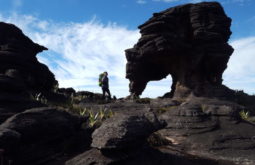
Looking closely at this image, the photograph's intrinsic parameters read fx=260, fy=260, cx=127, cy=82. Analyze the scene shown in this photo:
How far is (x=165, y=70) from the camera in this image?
36.8 m

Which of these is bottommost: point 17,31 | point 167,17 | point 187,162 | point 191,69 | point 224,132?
point 187,162

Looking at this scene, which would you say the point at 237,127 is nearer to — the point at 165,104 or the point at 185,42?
the point at 165,104

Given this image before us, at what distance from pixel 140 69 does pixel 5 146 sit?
2792cm

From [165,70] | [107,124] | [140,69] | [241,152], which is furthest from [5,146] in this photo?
[165,70]

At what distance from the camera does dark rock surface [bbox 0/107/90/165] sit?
7.93m

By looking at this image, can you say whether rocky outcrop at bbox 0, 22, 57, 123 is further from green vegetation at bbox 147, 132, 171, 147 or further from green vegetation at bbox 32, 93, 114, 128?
green vegetation at bbox 147, 132, 171, 147

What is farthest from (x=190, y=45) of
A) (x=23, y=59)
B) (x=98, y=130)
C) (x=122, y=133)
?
(x=122, y=133)

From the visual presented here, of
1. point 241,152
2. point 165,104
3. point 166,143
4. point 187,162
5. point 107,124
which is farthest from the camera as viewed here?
point 165,104

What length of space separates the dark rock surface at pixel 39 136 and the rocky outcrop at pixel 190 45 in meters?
20.7

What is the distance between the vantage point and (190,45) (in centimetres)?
3116

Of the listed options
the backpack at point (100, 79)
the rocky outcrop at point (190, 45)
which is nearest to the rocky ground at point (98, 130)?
the backpack at point (100, 79)

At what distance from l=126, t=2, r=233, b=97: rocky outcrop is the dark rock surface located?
20.7 metres

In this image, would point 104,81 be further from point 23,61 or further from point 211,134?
A: point 211,134

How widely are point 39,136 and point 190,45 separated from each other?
25.3m
